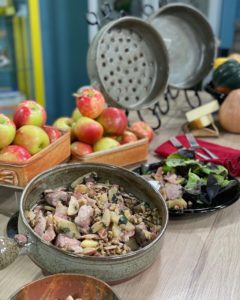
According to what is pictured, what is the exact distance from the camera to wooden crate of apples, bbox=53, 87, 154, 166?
928mm

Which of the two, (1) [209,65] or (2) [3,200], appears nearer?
(2) [3,200]

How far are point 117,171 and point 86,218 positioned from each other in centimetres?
15

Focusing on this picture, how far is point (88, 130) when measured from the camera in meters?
0.94

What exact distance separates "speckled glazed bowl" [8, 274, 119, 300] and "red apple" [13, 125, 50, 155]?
333 millimetres

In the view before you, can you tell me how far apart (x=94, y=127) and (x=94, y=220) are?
0.32 metres

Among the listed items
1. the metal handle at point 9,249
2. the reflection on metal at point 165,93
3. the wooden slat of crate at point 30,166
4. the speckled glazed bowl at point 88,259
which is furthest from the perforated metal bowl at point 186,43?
the metal handle at point 9,249

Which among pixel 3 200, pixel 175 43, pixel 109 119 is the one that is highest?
pixel 175 43

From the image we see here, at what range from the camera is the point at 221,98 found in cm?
130

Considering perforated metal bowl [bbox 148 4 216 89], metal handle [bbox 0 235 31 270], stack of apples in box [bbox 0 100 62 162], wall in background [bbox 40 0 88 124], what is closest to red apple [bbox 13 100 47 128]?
stack of apples in box [bbox 0 100 62 162]

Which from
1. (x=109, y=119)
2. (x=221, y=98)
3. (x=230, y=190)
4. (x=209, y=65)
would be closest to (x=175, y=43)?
(x=209, y=65)

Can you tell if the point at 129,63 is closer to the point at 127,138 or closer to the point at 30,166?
the point at 127,138

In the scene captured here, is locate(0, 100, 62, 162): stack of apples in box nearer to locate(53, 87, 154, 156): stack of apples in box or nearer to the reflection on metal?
locate(53, 87, 154, 156): stack of apples in box

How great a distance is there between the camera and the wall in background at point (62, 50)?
7.09 ft

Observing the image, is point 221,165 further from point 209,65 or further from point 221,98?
point 209,65
